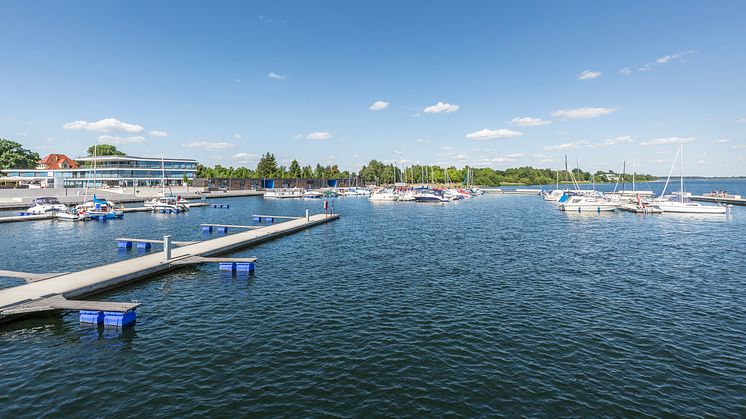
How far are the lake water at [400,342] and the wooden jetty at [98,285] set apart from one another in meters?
0.86

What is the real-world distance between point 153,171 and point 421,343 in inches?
7149

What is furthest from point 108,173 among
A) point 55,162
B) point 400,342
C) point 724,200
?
point 724,200

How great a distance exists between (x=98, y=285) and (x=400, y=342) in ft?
69.6

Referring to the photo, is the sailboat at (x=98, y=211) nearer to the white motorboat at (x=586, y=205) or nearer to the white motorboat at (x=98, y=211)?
the white motorboat at (x=98, y=211)

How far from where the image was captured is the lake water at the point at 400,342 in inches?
532

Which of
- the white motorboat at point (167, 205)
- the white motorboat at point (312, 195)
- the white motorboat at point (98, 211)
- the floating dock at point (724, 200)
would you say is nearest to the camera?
the white motorboat at point (98, 211)

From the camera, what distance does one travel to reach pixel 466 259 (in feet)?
122

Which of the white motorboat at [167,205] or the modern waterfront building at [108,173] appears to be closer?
the white motorboat at [167,205]

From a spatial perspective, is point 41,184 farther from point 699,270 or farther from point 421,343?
point 699,270

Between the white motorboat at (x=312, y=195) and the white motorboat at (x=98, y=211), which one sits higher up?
the white motorboat at (x=312, y=195)

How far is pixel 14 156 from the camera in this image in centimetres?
13075

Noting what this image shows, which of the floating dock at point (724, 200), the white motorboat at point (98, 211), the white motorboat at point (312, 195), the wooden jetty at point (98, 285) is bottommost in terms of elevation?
the wooden jetty at point (98, 285)

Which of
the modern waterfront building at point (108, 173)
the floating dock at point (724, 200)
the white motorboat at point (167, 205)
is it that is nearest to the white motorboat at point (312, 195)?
the modern waterfront building at point (108, 173)

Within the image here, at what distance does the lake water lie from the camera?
13.5m
